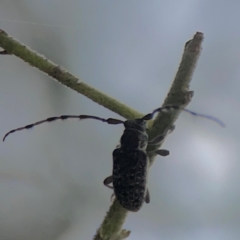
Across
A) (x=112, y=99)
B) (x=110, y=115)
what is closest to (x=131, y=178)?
(x=112, y=99)

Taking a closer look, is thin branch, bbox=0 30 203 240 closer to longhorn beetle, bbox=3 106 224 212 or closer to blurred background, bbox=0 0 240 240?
longhorn beetle, bbox=3 106 224 212

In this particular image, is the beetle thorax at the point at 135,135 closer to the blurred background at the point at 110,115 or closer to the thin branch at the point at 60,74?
the thin branch at the point at 60,74

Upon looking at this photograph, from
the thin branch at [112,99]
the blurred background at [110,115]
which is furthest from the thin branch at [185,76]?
the blurred background at [110,115]

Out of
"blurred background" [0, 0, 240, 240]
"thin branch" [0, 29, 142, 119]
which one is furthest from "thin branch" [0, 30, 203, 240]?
"blurred background" [0, 0, 240, 240]

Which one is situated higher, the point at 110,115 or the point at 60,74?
the point at 110,115

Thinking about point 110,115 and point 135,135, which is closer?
point 135,135

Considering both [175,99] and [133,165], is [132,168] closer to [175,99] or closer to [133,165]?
[133,165]
